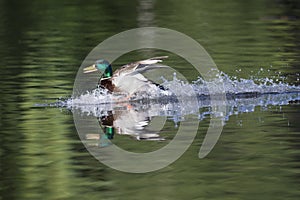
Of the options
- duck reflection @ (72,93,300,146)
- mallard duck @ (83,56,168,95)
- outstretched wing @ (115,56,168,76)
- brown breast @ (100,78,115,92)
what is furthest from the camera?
brown breast @ (100,78,115,92)

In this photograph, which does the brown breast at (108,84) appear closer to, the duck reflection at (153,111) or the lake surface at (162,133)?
the duck reflection at (153,111)

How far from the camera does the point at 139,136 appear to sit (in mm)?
10766

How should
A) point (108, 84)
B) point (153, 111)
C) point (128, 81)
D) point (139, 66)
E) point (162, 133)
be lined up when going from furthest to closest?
point (108, 84), point (128, 81), point (139, 66), point (153, 111), point (162, 133)

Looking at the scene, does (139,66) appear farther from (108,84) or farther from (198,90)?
(198,90)

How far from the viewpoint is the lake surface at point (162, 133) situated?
845 cm

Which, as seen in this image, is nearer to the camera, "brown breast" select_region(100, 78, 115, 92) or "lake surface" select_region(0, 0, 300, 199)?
"lake surface" select_region(0, 0, 300, 199)

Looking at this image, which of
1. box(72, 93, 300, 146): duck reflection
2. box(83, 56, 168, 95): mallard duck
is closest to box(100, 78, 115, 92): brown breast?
box(83, 56, 168, 95): mallard duck

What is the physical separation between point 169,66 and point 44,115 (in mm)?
4655

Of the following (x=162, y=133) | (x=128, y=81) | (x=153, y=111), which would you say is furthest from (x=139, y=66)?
(x=162, y=133)

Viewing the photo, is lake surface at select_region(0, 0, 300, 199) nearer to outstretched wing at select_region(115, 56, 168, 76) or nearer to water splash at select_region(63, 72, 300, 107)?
water splash at select_region(63, 72, 300, 107)

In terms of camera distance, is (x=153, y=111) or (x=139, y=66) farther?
(x=139, y=66)

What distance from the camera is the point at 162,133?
1081 cm

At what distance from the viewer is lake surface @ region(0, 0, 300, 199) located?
8453 millimetres

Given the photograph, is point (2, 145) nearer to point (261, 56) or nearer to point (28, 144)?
point (28, 144)
